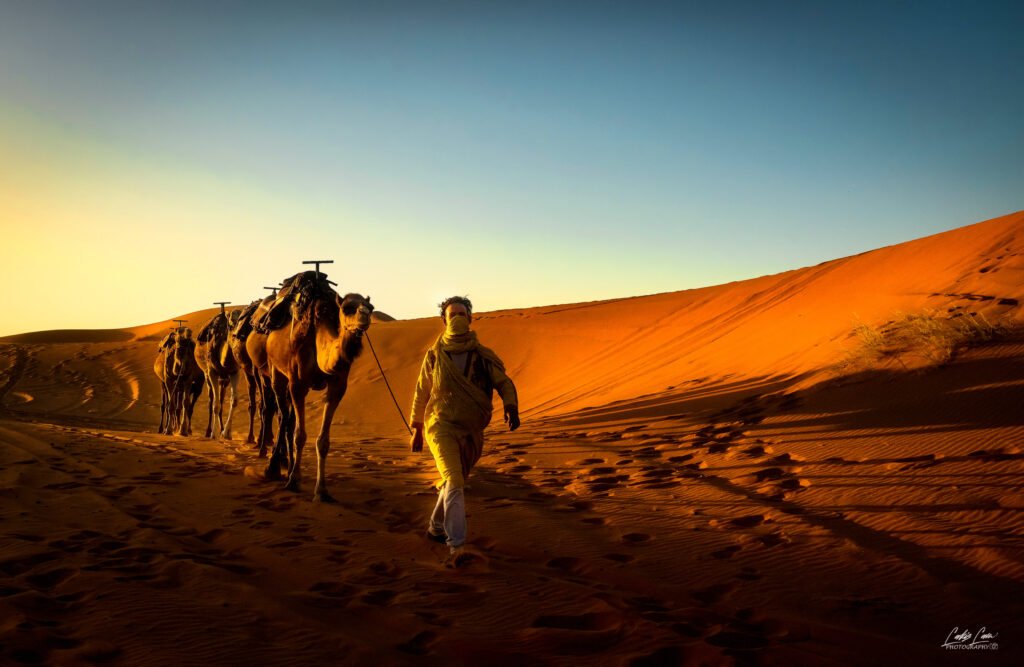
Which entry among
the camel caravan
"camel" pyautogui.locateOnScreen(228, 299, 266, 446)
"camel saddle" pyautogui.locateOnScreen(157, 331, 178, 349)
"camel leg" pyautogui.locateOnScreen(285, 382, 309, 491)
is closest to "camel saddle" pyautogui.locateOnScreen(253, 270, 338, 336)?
the camel caravan

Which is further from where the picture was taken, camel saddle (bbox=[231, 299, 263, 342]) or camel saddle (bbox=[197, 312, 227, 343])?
camel saddle (bbox=[197, 312, 227, 343])

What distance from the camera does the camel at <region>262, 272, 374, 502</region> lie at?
24.6 feet

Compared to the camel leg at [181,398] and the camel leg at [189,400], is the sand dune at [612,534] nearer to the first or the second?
the camel leg at [189,400]

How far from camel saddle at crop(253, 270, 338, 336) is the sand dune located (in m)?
2.13

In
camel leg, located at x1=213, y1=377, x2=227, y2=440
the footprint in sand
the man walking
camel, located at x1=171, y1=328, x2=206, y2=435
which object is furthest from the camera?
camel, located at x1=171, y1=328, x2=206, y2=435

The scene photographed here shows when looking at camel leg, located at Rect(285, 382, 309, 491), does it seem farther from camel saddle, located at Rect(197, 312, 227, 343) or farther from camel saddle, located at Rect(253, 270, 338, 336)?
camel saddle, located at Rect(197, 312, 227, 343)

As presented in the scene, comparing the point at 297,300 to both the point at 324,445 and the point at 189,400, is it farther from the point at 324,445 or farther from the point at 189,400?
the point at 189,400

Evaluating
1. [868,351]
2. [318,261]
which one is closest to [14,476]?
[318,261]

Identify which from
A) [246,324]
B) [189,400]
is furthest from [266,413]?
[189,400]

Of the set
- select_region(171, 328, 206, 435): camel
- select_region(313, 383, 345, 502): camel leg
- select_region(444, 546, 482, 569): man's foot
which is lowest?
select_region(444, 546, 482, 569): man's foot

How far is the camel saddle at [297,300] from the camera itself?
8.66 meters

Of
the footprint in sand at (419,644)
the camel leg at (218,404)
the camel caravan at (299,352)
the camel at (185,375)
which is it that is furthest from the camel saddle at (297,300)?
the camel at (185,375)

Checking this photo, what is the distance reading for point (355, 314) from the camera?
7.23m

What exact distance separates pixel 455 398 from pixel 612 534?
6.23ft
